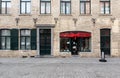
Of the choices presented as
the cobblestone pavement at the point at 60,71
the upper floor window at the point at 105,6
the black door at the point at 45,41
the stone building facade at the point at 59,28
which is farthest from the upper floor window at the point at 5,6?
the cobblestone pavement at the point at 60,71

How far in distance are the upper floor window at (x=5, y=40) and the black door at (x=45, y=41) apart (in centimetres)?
341

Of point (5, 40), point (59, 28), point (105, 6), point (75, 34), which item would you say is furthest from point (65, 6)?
point (5, 40)

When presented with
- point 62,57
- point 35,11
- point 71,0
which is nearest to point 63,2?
point 71,0

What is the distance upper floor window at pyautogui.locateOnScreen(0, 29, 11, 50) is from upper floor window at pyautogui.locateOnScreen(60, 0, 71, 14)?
623 centimetres

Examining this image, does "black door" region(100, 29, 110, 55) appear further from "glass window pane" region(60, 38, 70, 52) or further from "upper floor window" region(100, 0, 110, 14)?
"glass window pane" region(60, 38, 70, 52)

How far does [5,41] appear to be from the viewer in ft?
116

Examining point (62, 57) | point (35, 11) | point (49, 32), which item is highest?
point (35, 11)

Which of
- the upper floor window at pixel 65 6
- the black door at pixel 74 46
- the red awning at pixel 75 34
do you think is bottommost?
the black door at pixel 74 46

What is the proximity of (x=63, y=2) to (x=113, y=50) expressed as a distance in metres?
7.32

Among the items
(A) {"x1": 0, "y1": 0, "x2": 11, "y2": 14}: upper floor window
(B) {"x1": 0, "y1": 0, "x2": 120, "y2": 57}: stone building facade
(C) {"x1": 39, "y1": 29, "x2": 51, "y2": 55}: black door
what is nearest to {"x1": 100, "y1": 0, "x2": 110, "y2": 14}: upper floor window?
(B) {"x1": 0, "y1": 0, "x2": 120, "y2": 57}: stone building facade

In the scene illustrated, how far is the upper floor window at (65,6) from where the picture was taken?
35375 mm

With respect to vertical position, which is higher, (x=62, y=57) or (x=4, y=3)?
(x=4, y=3)

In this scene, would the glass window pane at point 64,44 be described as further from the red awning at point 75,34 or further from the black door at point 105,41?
the black door at point 105,41

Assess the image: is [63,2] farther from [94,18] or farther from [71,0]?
[94,18]
